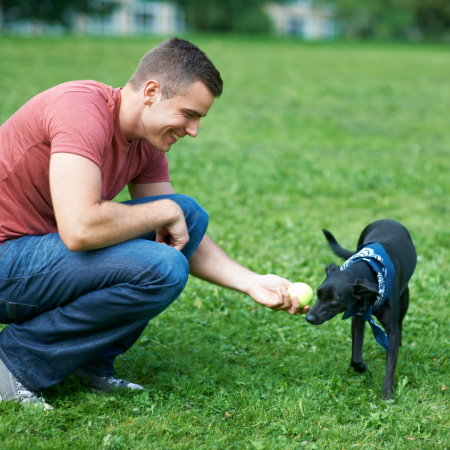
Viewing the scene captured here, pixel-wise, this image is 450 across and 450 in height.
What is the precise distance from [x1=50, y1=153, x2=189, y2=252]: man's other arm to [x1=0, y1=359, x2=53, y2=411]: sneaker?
71cm

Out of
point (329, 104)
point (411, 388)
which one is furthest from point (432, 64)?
point (411, 388)

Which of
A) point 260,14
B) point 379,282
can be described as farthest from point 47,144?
point 260,14

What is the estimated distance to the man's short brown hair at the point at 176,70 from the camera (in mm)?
2742

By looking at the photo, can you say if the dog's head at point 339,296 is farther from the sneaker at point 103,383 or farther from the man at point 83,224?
the sneaker at point 103,383

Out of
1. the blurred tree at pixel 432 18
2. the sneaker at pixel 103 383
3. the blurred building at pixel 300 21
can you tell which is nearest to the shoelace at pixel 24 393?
the sneaker at pixel 103 383

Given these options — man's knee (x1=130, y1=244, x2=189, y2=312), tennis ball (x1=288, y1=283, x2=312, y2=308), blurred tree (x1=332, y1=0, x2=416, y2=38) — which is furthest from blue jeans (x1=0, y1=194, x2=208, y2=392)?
blurred tree (x1=332, y1=0, x2=416, y2=38)

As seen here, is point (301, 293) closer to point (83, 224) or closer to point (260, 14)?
point (83, 224)

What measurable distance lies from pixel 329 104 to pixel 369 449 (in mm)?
12046

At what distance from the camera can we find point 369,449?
8.58ft

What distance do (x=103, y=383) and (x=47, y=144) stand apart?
1.20 m

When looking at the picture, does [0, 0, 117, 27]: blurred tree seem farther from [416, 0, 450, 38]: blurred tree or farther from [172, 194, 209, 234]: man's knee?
[172, 194, 209, 234]: man's knee

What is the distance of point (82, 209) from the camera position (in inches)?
97.3

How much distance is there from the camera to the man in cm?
252

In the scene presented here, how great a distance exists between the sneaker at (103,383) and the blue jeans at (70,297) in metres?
0.25
